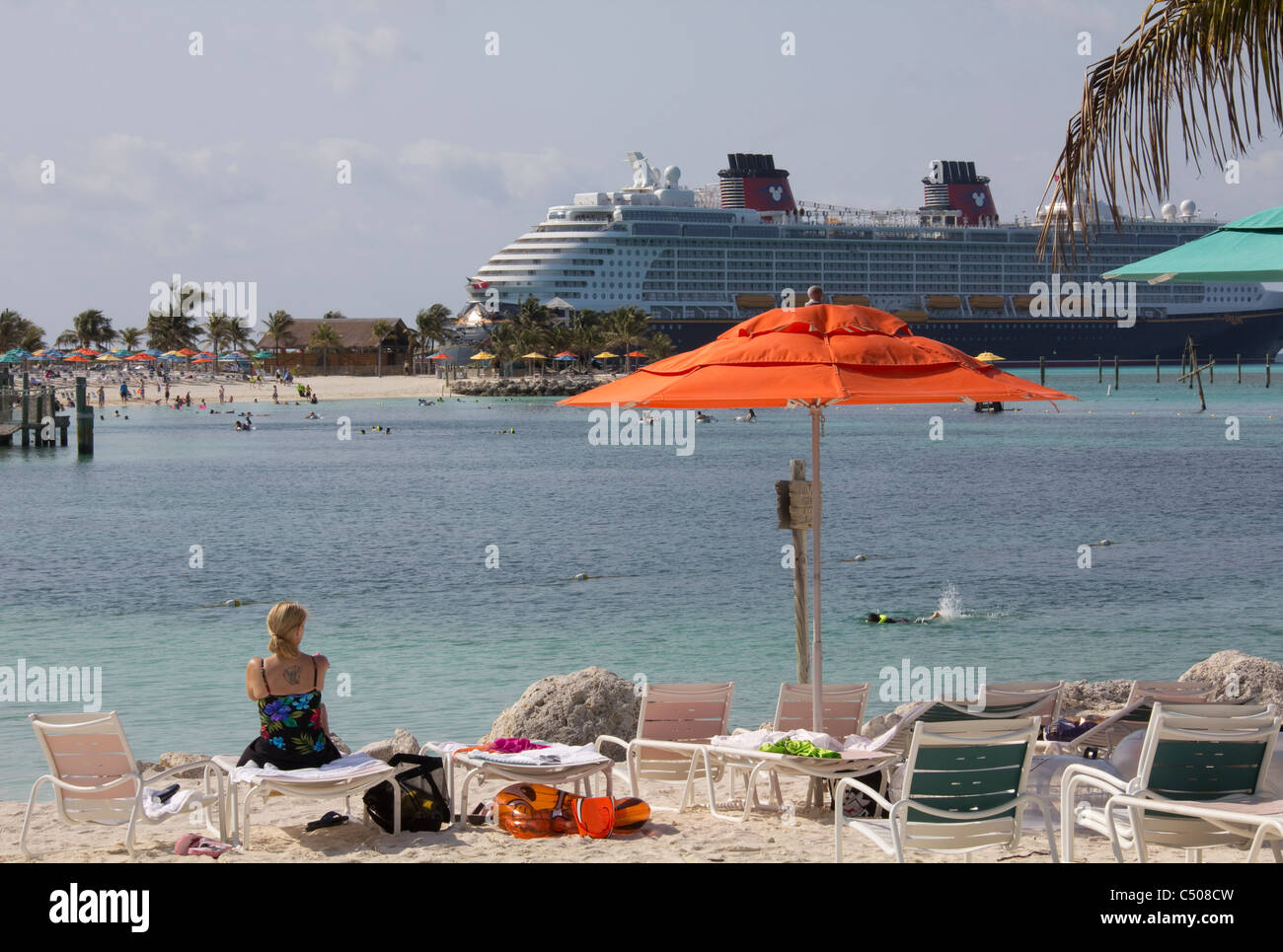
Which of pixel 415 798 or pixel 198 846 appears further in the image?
pixel 415 798

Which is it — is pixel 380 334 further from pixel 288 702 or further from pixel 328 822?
pixel 288 702

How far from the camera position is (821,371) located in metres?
5.86

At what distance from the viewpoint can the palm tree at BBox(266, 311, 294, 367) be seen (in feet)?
348

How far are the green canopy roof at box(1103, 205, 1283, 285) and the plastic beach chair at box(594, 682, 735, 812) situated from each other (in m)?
2.64

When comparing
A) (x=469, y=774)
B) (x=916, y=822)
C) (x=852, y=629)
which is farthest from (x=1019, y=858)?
(x=852, y=629)

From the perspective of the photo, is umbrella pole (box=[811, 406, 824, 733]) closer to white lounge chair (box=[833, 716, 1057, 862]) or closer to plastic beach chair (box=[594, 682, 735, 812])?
plastic beach chair (box=[594, 682, 735, 812])

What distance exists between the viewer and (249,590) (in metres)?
18.4

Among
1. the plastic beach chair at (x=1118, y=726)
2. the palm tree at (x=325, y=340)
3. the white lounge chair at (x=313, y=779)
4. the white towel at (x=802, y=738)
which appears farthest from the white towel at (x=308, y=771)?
the palm tree at (x=325, y=340)

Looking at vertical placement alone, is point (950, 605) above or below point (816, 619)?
below

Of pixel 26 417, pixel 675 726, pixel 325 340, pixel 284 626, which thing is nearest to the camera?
pixel 284 626

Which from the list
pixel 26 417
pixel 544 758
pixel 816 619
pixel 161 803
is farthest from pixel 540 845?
pixel 26 417

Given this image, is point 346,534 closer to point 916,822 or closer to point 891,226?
point 916,822

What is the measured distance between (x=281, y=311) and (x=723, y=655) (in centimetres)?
9857

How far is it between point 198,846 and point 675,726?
2.23 m
